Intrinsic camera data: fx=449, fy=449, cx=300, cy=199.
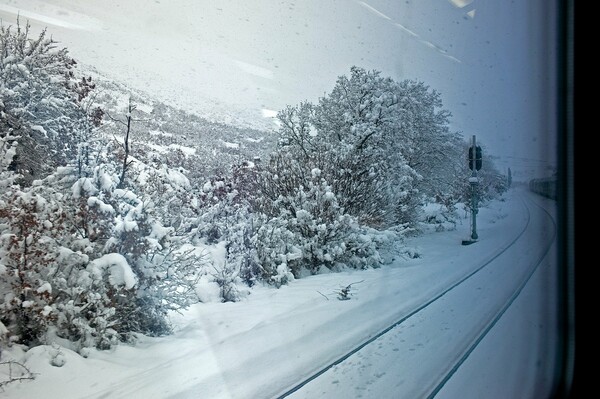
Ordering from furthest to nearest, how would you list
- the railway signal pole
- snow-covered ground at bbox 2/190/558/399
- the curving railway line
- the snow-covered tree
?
the railway signal pole < the curving railway line < snow-covered ground at bbox 2/190/558/399 < the snow-covered tree

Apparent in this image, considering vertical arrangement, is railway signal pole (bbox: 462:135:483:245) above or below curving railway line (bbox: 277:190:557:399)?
above

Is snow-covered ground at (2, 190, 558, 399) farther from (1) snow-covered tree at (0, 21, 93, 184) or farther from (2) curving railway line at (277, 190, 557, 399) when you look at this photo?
(1) snow-covered tree at (0, 21, 93, 184)

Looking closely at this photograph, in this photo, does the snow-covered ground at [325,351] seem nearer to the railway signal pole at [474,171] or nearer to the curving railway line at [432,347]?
the curving railway line at [432,347]

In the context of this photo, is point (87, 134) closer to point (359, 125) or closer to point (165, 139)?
point (165, 139)

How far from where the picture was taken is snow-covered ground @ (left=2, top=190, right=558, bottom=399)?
346cm

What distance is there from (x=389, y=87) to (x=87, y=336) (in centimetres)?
946

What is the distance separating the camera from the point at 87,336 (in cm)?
381

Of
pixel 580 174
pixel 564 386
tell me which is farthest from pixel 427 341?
pixel 580 174

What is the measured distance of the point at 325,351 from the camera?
15.0ft

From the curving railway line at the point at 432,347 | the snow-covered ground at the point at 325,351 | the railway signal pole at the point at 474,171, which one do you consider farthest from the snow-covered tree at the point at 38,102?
the railway signal pole at the point at 474,171

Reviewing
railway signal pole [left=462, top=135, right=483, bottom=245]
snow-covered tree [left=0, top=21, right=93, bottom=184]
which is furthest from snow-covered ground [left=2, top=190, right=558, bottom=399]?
railway signal pole [left=462, top=135, right=483, bottom=245]

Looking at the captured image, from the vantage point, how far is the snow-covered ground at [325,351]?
11.3 feet

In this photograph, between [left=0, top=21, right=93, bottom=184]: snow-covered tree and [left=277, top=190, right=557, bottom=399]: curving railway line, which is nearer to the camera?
[left=0, top=21, right=93, bottom=184]: snow-covered tree

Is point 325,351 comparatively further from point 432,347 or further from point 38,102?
point 38,102
